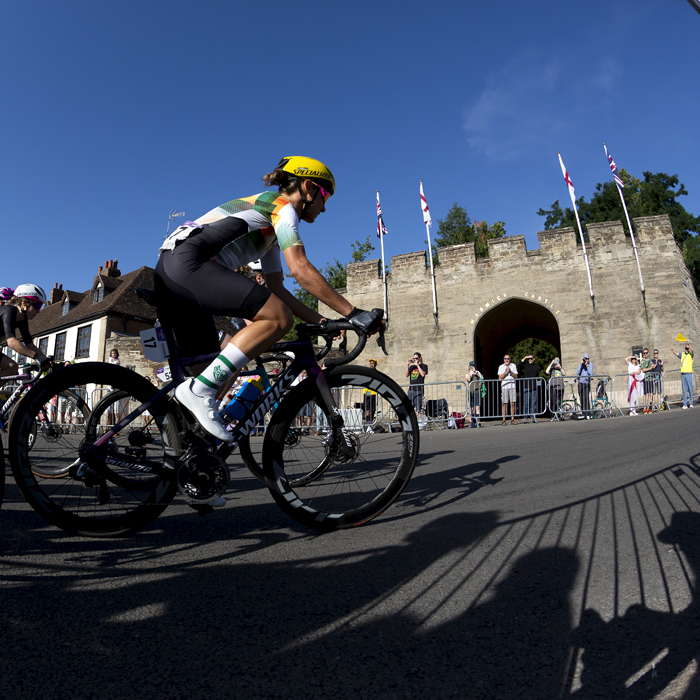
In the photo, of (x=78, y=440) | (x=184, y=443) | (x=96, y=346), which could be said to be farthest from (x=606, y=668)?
(x=96, y=346)

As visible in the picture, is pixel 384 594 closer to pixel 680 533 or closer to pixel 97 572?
pixel 97 572

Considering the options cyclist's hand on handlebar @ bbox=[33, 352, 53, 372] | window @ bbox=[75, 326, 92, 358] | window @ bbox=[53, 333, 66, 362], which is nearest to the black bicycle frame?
cyclist's hand on handlebar @ bbox=[33, 352, 53, 372]

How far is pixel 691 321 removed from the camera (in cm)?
2241

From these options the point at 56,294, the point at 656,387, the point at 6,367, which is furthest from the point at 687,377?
the point at 56,294

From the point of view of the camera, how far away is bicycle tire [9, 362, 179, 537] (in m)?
2.33

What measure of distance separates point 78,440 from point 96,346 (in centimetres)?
3320

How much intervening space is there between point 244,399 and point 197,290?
620 millimetres

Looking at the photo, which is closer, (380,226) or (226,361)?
(226,361)

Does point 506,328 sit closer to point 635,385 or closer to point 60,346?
point 635,385

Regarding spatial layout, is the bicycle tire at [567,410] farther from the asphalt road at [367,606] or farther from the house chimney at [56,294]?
the house chimney at [56,294]

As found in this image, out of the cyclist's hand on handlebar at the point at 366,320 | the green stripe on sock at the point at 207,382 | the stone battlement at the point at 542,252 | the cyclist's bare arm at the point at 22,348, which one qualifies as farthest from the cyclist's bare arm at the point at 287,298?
the stone battlement at the point at 542,252

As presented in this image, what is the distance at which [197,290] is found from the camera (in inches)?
102

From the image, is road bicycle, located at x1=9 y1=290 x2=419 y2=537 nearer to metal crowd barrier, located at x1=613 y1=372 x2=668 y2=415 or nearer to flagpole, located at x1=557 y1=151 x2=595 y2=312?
metal crowd barrier, located at x1=613 y1=372 x2=668 y2=415

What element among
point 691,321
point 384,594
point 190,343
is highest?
point 691,321
